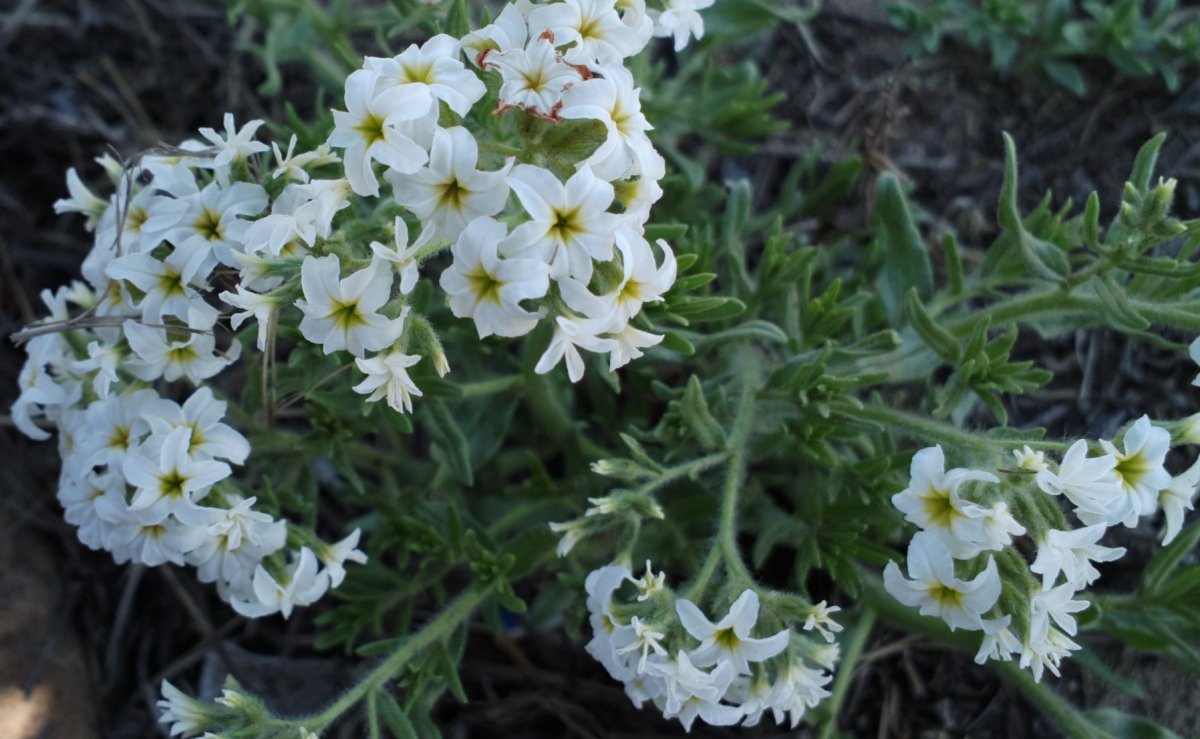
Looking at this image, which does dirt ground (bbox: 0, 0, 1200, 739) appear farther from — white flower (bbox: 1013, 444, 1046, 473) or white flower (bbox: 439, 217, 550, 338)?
white flower (bbox: 439, 217, 550, 338)

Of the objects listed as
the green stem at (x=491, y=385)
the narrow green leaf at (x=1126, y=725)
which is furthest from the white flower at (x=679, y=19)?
the narrow green leaf at (x=1126, y=725)

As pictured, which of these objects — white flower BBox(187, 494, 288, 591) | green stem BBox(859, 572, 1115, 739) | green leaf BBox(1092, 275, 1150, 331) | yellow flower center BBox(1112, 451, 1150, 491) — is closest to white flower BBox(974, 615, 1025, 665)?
yellow flower center BBox(1112, 451, 1150, 491)

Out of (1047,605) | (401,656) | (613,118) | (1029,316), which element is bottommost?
(401,656)

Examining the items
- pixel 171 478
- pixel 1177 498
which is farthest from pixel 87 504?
pixel 1177 498

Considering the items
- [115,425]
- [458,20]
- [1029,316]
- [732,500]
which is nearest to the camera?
[458,20]

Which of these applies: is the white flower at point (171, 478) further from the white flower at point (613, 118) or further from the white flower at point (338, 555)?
the white flower at point (613, 118)

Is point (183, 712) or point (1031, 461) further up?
point (1031, 461)

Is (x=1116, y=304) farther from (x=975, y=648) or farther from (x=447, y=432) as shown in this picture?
(x=447, y=432)
